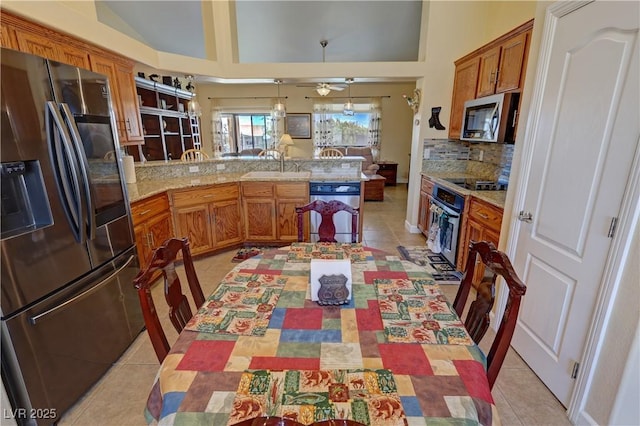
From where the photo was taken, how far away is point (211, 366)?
2.89 feet

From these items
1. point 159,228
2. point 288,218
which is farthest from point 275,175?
point 159,228

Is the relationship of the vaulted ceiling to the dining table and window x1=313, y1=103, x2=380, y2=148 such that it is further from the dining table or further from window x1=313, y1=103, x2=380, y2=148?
the dining table

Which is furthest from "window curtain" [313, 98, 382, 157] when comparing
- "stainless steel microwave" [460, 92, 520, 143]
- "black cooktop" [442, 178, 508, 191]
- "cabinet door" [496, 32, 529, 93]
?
"cabinet door" [496, 32, 529, 93]

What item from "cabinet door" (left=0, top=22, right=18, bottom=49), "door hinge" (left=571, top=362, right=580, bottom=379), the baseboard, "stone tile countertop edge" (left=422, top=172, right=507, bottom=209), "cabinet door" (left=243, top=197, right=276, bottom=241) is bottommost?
the baseboard

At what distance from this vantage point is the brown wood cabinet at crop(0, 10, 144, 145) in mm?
1972

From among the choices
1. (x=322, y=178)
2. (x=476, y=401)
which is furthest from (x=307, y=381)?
(x=322, y=178)

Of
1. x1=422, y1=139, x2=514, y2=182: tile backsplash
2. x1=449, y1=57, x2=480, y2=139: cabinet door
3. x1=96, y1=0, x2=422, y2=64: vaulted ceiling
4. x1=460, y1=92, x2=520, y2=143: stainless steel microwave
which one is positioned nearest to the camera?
x1=460, y1=92, x2=520, y2=143: stainless steel microwave

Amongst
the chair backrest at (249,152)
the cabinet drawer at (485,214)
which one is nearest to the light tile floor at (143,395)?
the cabinet drawer at (485,214)

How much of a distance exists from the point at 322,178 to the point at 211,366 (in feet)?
9.70

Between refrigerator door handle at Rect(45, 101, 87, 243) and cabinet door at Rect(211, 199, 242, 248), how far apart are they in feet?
6.30

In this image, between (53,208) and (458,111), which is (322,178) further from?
(53,208)

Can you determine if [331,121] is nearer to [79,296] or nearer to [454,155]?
[454,155]

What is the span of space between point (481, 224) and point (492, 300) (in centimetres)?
172

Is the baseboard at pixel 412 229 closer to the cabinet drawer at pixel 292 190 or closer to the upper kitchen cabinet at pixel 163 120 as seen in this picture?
the cabinet drawer at pixel 292 190
